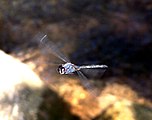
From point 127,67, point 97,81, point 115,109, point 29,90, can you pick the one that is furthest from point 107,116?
point 127,67

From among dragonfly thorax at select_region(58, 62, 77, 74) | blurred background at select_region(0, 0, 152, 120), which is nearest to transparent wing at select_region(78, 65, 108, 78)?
blurred background at select_region(0, 0, 152, 120)

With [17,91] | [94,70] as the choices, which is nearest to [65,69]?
[17,91]

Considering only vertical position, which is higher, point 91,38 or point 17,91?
point 91,38

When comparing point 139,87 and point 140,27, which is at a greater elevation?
point 140,27

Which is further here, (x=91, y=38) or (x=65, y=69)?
(x=91, y=38)

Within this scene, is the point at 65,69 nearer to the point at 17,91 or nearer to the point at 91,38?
the point at 17,91

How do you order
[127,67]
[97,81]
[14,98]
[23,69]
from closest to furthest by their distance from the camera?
1. [14,98]
2. [23,69]
3. [97,81]
4. [127,67]

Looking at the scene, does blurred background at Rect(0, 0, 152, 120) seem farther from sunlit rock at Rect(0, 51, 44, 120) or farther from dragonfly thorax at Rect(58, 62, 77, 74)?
dragonfly thorax at Rect(58, 62, 77, 74)

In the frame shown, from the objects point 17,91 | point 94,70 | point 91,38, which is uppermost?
point 91,38

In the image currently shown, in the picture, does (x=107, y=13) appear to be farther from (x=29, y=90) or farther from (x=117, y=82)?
(x=29, y=90)
